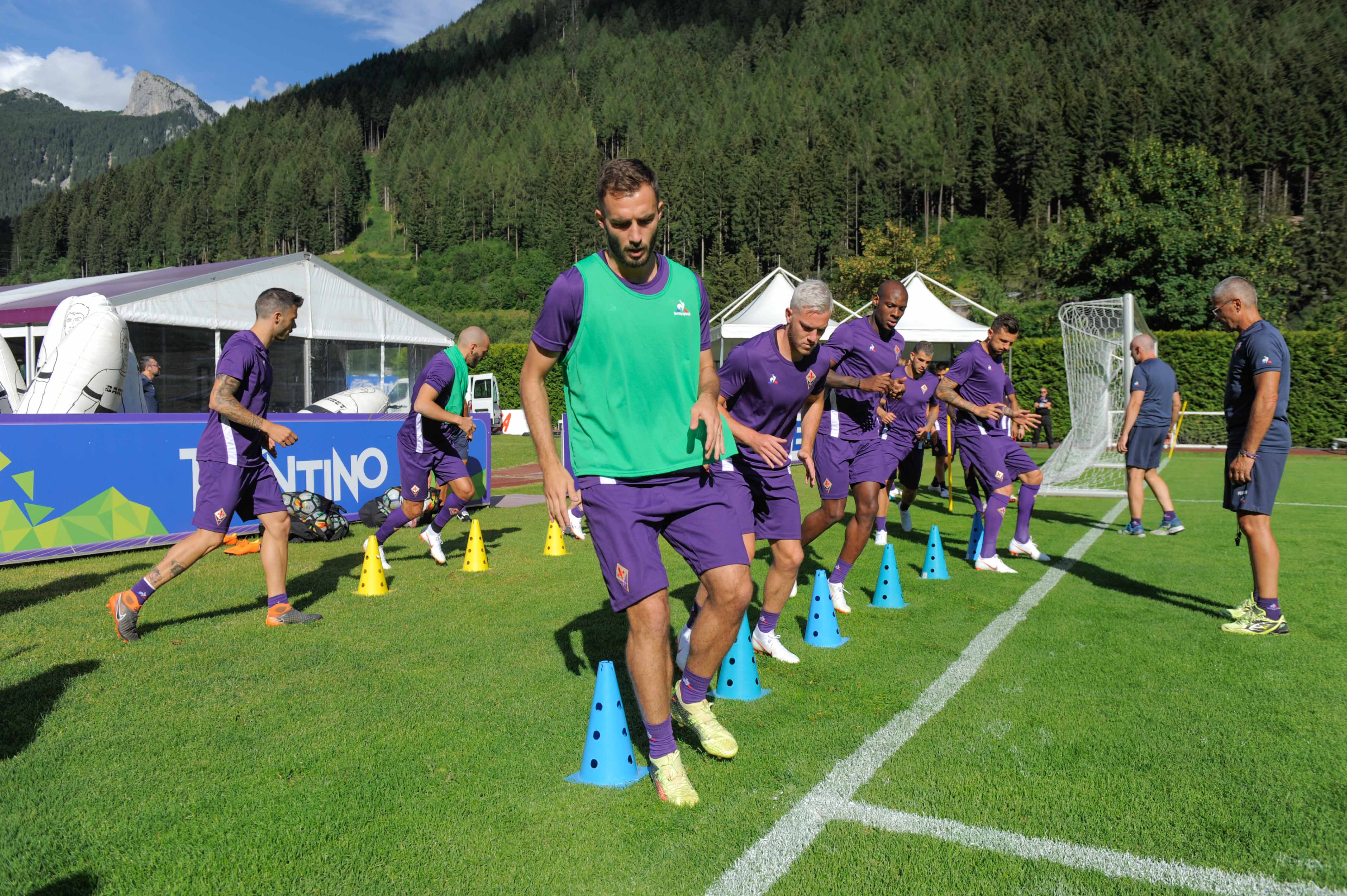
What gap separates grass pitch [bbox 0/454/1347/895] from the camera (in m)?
2.47

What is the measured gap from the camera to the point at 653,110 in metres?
121

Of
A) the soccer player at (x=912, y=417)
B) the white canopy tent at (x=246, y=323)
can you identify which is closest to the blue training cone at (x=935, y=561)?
the soccer player at (x=912, y=417)

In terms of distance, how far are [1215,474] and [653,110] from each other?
117471 mm

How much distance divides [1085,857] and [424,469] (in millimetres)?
6521

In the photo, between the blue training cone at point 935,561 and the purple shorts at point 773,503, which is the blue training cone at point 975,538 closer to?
the blue training cone at point 935,561

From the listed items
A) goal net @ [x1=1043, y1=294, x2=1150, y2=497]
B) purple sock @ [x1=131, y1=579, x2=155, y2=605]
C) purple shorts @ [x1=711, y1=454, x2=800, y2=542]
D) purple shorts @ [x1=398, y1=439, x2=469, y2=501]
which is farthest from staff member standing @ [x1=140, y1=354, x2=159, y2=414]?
goal net @ [x1=1043, y1=294, x2=1150, y2=497]

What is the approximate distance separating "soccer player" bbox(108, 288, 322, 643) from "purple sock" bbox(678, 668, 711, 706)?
10.6 feet

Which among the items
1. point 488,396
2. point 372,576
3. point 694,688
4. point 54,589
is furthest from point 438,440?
point 488,396

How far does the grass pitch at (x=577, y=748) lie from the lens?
2.47 metres

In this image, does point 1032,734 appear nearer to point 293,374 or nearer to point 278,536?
point 278,536

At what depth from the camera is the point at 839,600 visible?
580 centimetres

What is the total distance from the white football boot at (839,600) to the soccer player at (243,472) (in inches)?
148

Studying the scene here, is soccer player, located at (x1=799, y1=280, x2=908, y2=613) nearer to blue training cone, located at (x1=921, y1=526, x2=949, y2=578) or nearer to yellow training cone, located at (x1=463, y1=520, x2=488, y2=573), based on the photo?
blue training cone, located at (x1=921, y1=526, x2=949, y2=578)

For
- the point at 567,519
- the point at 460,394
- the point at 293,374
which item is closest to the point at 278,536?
the point at 460,394
